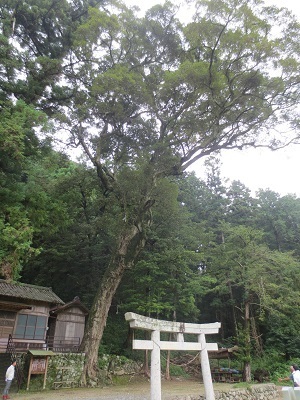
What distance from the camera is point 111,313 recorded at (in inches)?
885

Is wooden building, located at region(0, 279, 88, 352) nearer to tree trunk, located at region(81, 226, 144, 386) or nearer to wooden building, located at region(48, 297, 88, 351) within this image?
wooden building, located at region(48, 297, 88, 351)

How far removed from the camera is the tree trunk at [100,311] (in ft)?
38.9

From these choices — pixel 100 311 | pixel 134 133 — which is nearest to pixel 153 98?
pixel 134 133

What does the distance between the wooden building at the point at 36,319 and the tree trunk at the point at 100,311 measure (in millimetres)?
3446

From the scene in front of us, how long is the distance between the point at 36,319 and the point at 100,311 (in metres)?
5.19

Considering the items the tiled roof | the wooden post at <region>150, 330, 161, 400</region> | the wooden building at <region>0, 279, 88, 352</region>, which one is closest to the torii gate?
the wooden post at <region>150, 330, 161, 400</region>

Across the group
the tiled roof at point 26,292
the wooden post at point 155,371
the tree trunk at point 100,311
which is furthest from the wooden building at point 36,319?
the wooden post at point 155,371

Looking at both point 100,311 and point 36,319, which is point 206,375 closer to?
point 100,311

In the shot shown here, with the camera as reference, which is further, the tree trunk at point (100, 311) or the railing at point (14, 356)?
the tree trunk at point (100, 311)

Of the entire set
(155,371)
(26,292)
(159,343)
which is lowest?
(155,371)

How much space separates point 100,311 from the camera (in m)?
12.3

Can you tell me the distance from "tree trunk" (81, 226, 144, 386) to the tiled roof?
4.07 m

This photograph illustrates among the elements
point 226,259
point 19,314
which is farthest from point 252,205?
point 19,314

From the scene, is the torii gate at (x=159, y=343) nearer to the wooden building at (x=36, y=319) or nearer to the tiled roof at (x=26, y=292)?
the wooden building at (x=36, y=319)
